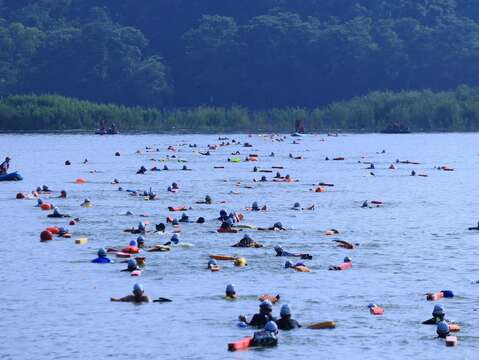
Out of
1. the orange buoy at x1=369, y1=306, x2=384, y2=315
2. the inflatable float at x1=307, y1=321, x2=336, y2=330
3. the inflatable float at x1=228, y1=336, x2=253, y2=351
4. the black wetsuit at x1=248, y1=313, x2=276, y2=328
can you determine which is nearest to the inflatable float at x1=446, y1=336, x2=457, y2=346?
the inflatable float at x1=307, y1=321, x2=336, y2=330

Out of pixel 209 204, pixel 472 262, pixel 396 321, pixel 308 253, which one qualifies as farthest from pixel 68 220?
pixel 396 321

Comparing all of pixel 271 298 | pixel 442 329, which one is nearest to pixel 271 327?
pixel 442 329

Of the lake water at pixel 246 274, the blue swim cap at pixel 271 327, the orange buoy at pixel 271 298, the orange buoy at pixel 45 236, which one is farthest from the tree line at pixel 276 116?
the blue swim cap at pixel 271 327

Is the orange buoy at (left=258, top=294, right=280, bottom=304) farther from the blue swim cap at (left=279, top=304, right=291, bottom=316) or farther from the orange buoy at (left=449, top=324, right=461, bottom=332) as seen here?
the orange buoy at (left=449, top=324, right=461, bottom=332)

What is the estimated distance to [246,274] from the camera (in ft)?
149

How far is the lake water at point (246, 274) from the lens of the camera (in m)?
35.8

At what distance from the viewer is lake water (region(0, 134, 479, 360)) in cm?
3581

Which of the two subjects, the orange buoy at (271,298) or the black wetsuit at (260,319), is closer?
the black wetsuit at (260,319)

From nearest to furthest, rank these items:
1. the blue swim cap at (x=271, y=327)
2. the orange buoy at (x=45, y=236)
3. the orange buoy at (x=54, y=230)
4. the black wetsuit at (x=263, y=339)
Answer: the black wetsuit at (x=263, y=339) → the blue swim cap at (x=271, y=327) → the orange buoy at (x=45, y=236) → the orange buoy at (x=54, y=230)

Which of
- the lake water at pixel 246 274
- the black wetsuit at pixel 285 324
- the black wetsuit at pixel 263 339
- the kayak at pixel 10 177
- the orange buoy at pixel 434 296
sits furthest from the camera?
the kayak at pixel 10 177

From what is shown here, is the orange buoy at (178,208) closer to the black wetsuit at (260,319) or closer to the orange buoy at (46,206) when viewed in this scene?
the orange buoy at (46,206)

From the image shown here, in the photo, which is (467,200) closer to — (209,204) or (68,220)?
(209,204)

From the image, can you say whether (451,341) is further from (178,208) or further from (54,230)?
(178,208)

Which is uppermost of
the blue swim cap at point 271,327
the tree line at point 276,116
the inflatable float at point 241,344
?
the tree line at point 276,116
